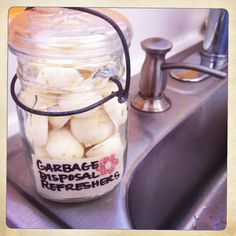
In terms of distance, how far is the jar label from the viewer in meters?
0.28

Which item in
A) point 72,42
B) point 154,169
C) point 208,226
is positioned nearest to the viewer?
point 72,42

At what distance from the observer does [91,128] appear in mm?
278

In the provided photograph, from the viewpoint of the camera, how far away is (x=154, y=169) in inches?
15.2

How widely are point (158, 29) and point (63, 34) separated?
0.83 feet

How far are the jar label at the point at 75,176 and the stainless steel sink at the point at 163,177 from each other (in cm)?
1

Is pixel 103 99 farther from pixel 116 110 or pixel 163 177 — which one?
pixel 163 177

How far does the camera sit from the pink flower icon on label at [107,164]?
29cm

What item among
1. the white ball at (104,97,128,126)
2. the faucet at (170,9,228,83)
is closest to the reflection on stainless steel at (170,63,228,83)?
the faucet at (170,9,228,83)

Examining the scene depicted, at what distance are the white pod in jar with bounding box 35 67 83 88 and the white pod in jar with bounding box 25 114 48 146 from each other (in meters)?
0.03

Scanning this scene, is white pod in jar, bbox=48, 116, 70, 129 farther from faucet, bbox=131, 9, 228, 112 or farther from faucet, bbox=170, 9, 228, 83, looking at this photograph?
faucet, bbox=170, 9, 228, 83

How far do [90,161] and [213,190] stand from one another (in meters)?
0.31

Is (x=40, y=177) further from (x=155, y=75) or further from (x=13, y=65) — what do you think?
(x=155, y=75)

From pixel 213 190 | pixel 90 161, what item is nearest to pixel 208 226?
pixel 213 190

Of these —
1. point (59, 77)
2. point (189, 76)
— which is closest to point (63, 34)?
point (59, 77)
